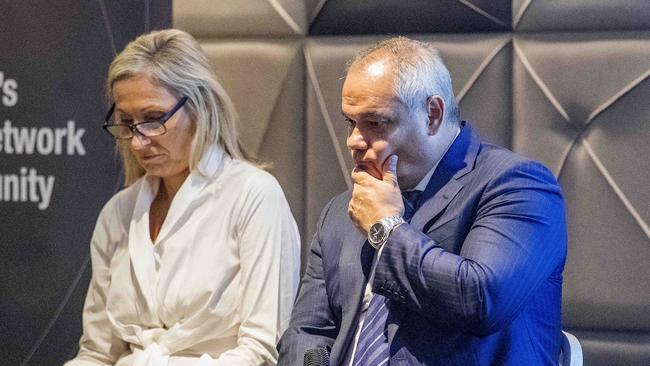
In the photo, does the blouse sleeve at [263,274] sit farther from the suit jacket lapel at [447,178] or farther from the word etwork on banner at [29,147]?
the word etwork on banner at [29,147]

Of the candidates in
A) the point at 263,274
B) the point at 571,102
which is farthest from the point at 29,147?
the point at 571,102

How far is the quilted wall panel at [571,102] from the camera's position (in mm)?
3051

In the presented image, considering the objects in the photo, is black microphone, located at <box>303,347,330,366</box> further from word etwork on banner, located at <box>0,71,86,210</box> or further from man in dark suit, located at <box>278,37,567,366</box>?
word etwork on banner, located at <box>0,71,86,210</box>

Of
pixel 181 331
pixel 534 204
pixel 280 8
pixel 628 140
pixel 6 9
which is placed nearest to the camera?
pixel 534 204

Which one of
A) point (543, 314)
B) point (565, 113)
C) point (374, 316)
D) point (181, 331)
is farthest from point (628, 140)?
point (181, 331)

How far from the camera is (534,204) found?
2.22 metres

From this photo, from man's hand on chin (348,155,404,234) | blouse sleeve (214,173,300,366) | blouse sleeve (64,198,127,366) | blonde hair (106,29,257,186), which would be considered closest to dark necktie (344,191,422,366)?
man's hand on chin (348,155,404,234)

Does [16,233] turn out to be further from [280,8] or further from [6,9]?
[280,8]

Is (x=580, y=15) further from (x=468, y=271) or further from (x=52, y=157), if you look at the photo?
(x=52, y=157)

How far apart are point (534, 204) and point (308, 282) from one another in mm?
686

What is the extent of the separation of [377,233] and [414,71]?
409 millimetres

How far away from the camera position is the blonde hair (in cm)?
293

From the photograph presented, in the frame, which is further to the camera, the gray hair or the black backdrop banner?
the black backdrop banner

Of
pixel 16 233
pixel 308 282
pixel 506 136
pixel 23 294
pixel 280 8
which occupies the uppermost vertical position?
pixel 280 8
